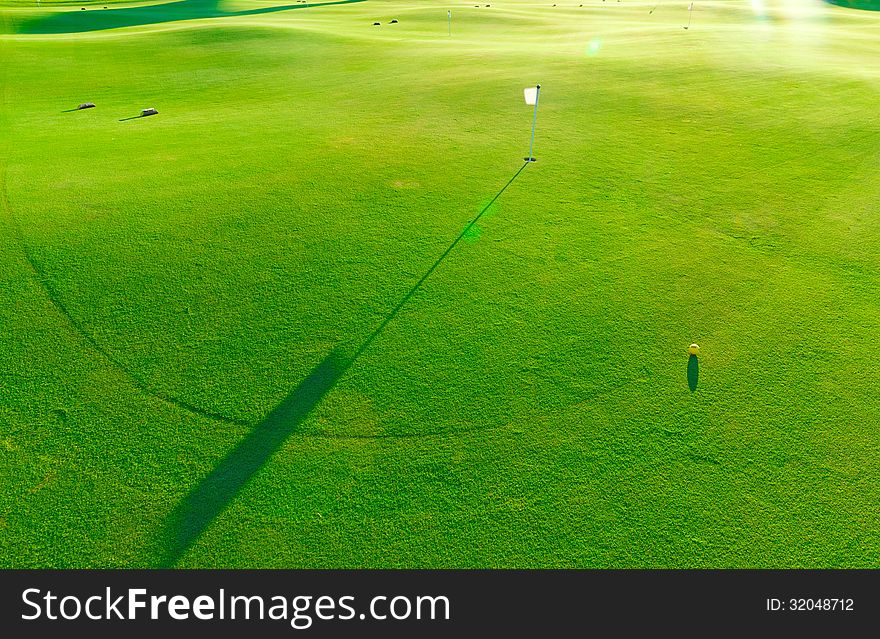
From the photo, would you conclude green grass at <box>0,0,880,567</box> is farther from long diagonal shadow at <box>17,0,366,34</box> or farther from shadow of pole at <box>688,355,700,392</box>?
long diagonal shadow at <box>17,0,366,34</box>

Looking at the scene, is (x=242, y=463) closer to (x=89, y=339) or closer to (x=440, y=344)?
(x=440, y=344)

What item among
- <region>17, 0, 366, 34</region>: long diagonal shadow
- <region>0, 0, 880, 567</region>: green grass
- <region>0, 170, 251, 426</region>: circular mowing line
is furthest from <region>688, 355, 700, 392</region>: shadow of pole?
<region>17, 0, 366, 34</region>: long diagonal shadow

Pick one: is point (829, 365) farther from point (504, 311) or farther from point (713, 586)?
point (504, 311)

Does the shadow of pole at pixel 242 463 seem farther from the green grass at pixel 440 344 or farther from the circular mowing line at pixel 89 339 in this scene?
the circular mowing line at pixel 89 339

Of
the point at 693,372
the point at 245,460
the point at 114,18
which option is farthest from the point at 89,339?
the point at 114,18

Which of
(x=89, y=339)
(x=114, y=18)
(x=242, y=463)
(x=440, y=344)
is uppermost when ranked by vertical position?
(x=114, y=18)
